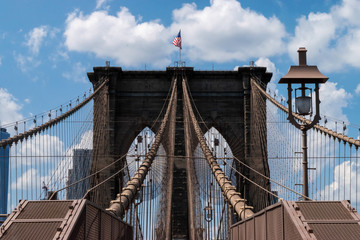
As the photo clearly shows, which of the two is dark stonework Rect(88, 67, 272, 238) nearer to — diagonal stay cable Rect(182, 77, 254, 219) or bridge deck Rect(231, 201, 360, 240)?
diagonal stay cable Rect(182, 77, 254, 219)

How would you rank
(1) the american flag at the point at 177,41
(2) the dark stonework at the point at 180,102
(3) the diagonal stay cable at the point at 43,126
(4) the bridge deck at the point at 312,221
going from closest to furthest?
1. (4) the bridge deck at the point at 312,221
2. (3) the diagonal stay cable at the point at 43,126
3. (2) the dark stonework at the point at 180,102
4. (1) the american flag at the point at 177,41

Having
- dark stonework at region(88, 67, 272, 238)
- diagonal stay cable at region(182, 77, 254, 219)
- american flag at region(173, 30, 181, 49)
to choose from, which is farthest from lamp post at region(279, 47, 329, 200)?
american flag at region(173, 30, 181, 49)

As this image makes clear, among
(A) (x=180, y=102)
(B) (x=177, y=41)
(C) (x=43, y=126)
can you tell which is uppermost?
(B) (x=177, y=41)

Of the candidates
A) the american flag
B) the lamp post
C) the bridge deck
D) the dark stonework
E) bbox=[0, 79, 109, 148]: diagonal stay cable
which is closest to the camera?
the bridge deck

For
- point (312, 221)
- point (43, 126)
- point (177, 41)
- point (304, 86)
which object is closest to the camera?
point (312, 221)

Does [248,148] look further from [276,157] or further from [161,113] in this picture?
[161,113]

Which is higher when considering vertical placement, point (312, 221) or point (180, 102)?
point (180, 102)

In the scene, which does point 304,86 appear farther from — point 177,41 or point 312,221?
point 177,41

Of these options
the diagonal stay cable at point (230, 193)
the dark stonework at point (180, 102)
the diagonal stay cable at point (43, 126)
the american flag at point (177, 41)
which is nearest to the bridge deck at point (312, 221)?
the diagonal stay cable at point (230, 193)

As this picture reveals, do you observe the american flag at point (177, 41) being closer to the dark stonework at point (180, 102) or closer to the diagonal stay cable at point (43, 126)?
the dark stonework at point (180, 102)

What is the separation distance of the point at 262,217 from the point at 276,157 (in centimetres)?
2584

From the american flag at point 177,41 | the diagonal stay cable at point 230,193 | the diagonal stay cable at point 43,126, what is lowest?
the diagonal stay cable at point 230,193

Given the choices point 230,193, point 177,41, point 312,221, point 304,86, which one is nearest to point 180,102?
point 177,41

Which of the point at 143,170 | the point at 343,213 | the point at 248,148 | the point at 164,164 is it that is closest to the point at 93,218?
the point at 343,213
